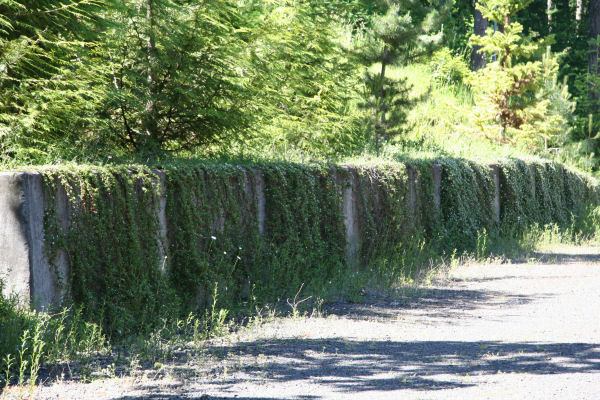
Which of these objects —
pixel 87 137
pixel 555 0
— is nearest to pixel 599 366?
pixel 87 137

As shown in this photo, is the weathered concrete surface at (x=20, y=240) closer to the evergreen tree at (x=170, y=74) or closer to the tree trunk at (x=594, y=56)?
the evergreen tree at (x=170, y=74)

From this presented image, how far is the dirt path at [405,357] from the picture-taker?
15.9ft

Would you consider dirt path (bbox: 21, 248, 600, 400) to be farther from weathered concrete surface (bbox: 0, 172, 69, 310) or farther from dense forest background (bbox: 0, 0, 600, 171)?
dense forest background (bbox: 0, 0, 600, 171)

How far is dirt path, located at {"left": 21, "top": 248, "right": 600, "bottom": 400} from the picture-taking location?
4.86 metres

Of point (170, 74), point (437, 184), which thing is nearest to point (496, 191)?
point (437, 184)

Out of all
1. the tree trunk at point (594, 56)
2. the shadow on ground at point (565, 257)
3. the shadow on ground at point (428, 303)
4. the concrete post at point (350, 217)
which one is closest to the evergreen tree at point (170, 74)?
the concrete post at point (350, 217)

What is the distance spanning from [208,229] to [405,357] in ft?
9.23

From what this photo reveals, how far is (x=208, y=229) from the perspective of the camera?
7.63 meters

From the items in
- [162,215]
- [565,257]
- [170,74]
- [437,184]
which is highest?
[170,74]

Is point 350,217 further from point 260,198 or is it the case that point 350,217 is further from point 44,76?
point 44,76

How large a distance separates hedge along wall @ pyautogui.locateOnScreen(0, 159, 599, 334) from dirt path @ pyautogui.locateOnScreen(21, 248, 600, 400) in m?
0.97

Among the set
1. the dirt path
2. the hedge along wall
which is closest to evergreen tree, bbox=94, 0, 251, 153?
the hedge along wall

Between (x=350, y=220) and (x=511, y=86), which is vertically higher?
(x=511, y=86)

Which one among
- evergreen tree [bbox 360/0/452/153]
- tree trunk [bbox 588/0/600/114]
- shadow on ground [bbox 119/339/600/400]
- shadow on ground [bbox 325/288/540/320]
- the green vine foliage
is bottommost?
shadow on ground [bbox 119/339/600/400]
